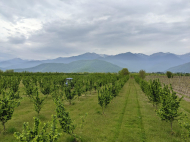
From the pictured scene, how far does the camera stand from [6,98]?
12219 mm

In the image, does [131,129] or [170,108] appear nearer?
[170,108]

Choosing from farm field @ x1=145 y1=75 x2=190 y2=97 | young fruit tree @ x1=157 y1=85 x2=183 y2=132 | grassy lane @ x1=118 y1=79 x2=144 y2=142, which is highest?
young fruit tree @ x1=157 y1=85 x2=183 y2=132

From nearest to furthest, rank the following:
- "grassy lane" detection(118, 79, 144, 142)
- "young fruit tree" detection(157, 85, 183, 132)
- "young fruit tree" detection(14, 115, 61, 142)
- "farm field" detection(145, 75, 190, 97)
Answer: "young fruit tree" detection(14, 115, 61, 142) → "grassy lane" detection(118, 79, 144, 142) → "young fruit tree" detection(157, 85, 183, 132) → "farm field" detection(145, 75, 190, 97)

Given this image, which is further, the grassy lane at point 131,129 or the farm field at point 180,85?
the farm field at point 180,85

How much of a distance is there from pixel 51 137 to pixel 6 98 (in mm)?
7940

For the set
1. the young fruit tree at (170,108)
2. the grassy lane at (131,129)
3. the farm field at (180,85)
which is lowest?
the grassy lane at (131,129)

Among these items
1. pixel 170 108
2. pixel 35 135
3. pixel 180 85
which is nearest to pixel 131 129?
pixel 170 108

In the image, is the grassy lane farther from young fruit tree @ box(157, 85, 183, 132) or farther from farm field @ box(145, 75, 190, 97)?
farm field @ box(145, 75, 190, 97)

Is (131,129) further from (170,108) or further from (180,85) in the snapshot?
(180,85)

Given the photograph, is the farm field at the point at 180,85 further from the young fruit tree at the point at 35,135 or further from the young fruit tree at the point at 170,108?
the young fruit tree at the point at 35,135

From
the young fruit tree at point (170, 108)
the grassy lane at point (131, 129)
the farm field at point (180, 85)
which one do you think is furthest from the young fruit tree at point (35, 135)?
the farm field at point (180, 85)

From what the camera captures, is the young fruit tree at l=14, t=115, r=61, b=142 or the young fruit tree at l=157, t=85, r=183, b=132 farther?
the young fruit tree at l=157, t=85, r=183, b=132

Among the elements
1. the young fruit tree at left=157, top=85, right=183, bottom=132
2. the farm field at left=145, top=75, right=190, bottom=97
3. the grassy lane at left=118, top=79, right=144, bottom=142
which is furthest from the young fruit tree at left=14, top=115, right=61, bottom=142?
the farm field at left=145, top=75, right=190, bottom=97

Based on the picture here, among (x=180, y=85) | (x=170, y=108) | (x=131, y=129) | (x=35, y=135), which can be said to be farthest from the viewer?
(x=180, y=85)
